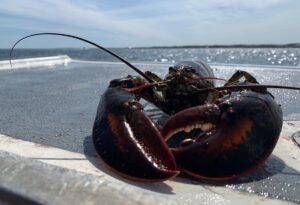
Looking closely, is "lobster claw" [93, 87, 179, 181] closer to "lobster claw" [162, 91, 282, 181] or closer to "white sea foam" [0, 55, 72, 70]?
"lobster claw" [162, 91, 282, 181]

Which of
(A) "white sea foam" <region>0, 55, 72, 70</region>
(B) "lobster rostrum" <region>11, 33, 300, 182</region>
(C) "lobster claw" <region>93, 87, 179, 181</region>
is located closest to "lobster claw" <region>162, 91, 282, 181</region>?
(B) "lobster rostrum" <region>11, 33, 300, 182</region>

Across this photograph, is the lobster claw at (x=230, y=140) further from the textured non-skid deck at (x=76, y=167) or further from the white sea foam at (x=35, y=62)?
the white sea foam at (x=35, y=62)

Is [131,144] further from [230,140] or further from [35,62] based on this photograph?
[35,62]

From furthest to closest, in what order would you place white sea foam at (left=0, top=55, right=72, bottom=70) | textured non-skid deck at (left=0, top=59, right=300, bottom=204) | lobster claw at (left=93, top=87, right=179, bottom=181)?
white sea foam at (left=0, top=55, right=72, bottom=70)
lobster claw at (left=93, top=87, right=179, bottom=181)
textured non-skid deck at (left=0, top=59, right=300, bottom=204)

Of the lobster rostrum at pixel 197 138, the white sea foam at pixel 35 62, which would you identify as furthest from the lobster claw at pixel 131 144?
the white sea foam at pixel 35 62

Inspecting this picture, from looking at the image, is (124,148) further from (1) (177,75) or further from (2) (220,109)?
(1) (177,75)

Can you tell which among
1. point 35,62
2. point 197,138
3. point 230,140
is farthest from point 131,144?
point 35,62
